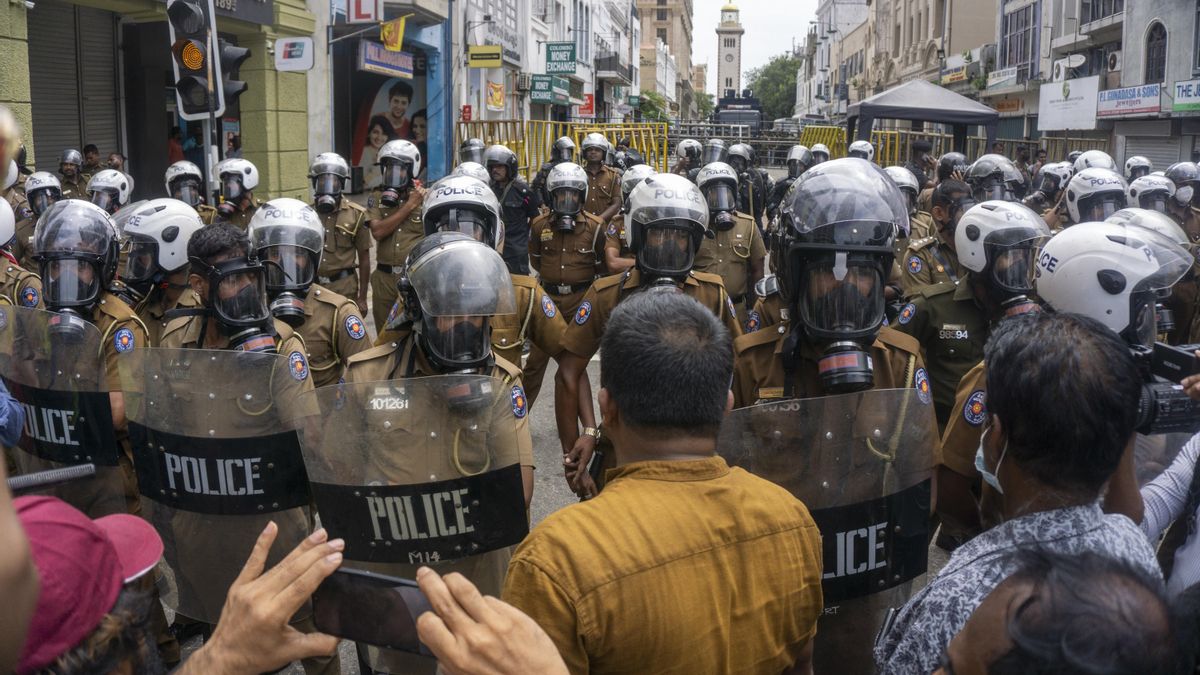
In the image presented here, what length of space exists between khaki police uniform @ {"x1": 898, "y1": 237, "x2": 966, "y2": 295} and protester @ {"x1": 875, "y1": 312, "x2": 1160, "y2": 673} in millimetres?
3662

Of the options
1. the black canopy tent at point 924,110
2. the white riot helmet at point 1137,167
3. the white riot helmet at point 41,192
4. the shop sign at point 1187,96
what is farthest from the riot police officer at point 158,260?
the shop sign at point 1187,96

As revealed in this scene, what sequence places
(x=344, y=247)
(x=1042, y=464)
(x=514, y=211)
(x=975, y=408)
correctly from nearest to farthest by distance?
(x=1042, y=464) < (x=975, y=408) < (x=344, y=247) < (x=514, y=211)

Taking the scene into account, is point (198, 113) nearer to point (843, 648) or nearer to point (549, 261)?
point (549, 261)

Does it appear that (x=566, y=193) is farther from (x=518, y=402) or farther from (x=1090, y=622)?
(x=1090, y=622)

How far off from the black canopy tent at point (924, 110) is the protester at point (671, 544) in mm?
18059

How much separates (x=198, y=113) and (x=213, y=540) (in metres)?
5.10

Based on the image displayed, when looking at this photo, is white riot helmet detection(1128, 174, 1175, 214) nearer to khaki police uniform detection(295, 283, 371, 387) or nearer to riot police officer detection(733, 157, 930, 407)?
riot police officer detection(733, 157, 930, 407)

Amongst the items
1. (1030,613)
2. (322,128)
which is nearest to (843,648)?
(1030,613)

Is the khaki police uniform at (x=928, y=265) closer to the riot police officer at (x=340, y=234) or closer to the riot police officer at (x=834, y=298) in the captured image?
the riot police officer at (x=834, y=298)

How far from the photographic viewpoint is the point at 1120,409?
1996 millimetres

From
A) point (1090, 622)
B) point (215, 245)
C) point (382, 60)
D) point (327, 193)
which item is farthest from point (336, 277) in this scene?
point (382, 60)

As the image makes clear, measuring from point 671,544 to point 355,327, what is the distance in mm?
3023

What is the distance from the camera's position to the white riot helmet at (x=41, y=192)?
8.95 metres

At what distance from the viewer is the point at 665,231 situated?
4.76m
